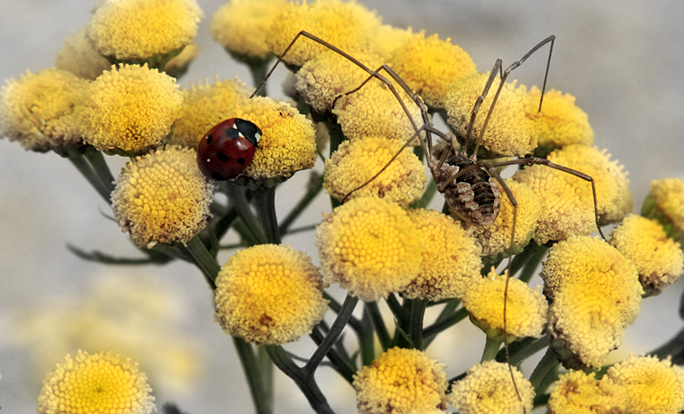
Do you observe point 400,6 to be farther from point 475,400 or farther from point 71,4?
point 475,400

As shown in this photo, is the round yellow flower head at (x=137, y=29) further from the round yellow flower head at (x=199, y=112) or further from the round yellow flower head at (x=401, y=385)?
the round yellow flower head at (x=401, y=385)

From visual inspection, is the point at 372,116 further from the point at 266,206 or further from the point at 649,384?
the point at 649,384

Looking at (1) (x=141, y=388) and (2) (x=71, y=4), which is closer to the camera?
(1) (x=141, y=388)

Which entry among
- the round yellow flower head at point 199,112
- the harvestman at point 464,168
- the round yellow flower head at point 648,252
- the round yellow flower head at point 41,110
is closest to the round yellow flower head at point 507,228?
the harvestman at point 464,168

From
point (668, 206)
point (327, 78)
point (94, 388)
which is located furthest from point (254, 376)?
point (668, 206)

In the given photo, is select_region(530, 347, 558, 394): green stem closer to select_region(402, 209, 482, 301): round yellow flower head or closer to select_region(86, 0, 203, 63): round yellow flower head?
select_region(402, 209, 482, 301): round yellow flower head

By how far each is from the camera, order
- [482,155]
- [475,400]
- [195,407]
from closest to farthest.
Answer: [475,400] < [482,155] < [195,407]

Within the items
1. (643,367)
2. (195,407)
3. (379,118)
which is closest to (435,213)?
(379,118)
